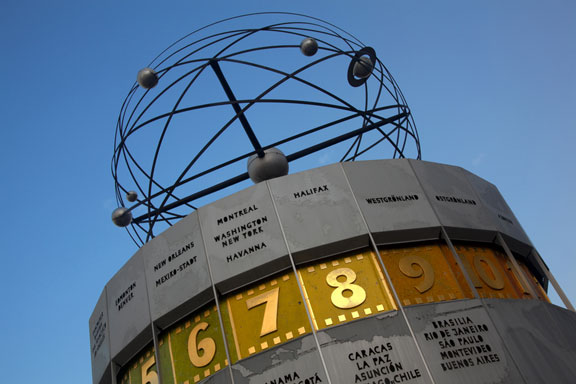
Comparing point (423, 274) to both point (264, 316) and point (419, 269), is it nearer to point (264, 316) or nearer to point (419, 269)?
point (419, 269)

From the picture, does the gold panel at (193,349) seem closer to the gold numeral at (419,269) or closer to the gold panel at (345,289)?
the gold panel at (345,289)

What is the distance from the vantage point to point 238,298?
33.6 feet

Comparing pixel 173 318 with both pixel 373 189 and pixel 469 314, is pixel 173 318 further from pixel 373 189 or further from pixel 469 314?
pixel 469 314

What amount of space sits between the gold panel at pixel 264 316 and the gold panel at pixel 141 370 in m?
1.84

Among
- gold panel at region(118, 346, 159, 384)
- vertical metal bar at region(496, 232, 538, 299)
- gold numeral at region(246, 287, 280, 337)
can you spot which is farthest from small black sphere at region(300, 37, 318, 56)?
gold panel at region(118, 346, 159, 384)

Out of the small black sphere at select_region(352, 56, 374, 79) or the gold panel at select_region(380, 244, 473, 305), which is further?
the small black sphere at select_region(352, 56, 374, 79)

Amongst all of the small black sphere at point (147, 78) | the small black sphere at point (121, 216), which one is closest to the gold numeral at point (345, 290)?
the small black sphere at point (121, 216)

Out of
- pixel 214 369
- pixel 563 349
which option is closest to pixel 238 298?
pixel 214 369

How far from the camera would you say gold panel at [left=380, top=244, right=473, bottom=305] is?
976 cm

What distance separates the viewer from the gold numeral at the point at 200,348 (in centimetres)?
980

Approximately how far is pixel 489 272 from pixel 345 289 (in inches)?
116

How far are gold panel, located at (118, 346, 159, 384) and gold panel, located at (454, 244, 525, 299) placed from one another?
6090 mm

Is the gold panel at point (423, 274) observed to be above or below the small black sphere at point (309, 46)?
below

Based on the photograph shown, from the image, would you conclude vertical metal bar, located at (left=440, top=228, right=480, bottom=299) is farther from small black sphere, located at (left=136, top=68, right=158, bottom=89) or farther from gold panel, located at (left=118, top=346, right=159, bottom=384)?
small black sphere, located at (left=136, top=68, right=158, bottom=89)
